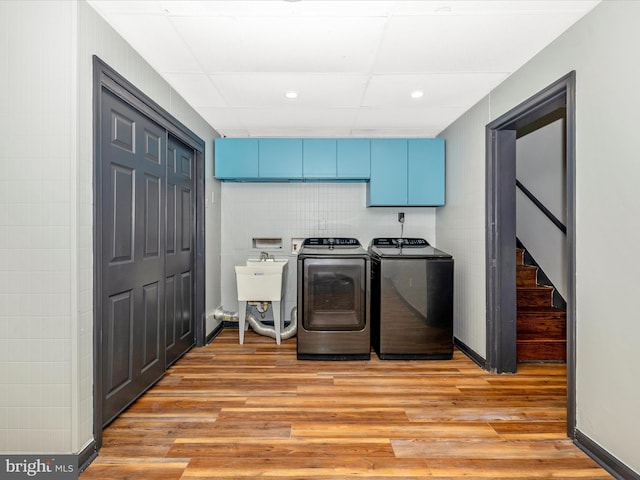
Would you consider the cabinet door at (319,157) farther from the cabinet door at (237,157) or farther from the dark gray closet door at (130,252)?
the dark gray closet door at (130,252)

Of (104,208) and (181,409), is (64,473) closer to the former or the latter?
(181,409)

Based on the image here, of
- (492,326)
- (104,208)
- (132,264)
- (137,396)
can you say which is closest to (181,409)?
(137,396)

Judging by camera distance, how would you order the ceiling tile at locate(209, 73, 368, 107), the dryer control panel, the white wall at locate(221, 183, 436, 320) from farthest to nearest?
the white wall at locate(221, 183, 436, 320)
the dryer control panel
the ceiling tile at locate(209, 73, 368, 107)

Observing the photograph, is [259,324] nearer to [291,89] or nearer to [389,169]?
[389,169]

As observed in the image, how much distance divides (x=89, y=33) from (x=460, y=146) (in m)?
2.88

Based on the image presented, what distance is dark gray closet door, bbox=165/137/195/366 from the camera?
110 inches

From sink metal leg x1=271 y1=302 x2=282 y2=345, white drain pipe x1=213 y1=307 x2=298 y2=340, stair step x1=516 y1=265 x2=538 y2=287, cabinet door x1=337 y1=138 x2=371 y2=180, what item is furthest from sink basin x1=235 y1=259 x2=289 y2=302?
stair step x1=516 y1=265 x2=538 y2=287

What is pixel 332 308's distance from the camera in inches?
123

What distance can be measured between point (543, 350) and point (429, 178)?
185 cm

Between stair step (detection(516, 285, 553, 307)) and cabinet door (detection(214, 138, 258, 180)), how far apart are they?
2.83 meters

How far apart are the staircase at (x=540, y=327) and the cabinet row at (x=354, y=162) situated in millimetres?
1232

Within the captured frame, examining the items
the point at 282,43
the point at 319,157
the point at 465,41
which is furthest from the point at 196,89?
the point at 465,41

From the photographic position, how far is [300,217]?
4.10 meters

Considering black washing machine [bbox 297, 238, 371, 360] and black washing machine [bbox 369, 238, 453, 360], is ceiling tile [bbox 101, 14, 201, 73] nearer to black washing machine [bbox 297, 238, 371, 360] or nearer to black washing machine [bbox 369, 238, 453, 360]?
black washing machine [bbox 297, 238, 371, 360]
